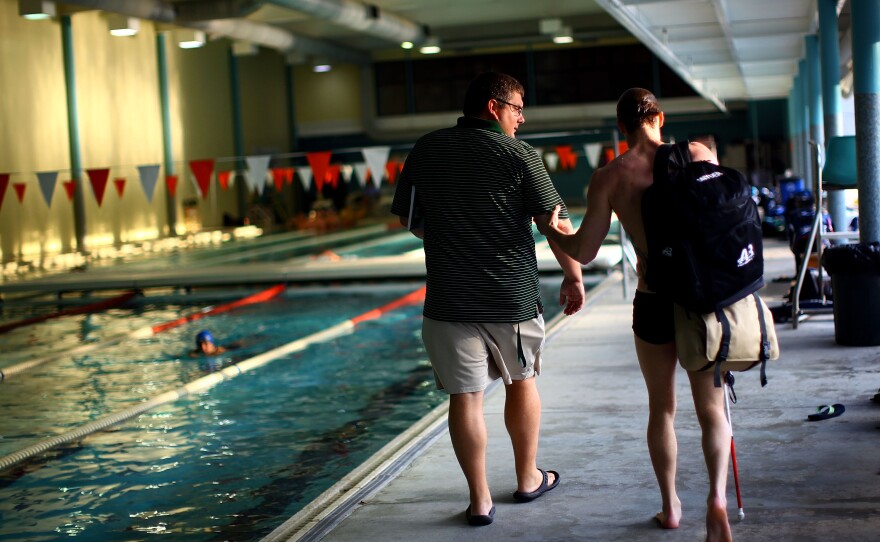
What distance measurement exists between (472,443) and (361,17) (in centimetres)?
2132

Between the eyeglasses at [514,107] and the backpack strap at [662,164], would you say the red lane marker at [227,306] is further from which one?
the backpack strap at [662,164]

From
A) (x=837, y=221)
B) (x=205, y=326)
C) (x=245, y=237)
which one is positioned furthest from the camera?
(x=245, y=237)

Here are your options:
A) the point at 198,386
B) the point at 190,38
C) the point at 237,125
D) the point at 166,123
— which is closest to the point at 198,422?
the point at 198,386

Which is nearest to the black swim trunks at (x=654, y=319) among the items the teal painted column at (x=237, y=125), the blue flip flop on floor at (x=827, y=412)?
the blue flip flop on floor at (x=827, y=412)

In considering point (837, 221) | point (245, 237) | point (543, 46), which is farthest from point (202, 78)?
point (837, 221)

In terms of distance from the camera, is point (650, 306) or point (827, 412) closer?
point (650, 306)

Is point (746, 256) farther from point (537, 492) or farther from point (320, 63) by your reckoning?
point (320, 63)

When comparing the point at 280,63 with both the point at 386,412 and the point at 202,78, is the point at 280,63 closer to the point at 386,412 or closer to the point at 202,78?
the point at 202,78

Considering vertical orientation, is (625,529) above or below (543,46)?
below

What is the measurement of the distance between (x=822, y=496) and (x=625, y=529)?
2.33 feet

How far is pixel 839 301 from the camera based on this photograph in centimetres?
659

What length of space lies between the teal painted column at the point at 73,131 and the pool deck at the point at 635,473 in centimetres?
1774

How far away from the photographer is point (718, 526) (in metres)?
2.99

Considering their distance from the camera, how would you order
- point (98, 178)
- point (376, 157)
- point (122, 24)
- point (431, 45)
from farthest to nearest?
1. point (431, 45)
2. point (122, 24)
3. point (98, 178)
4. point (376, 157)
